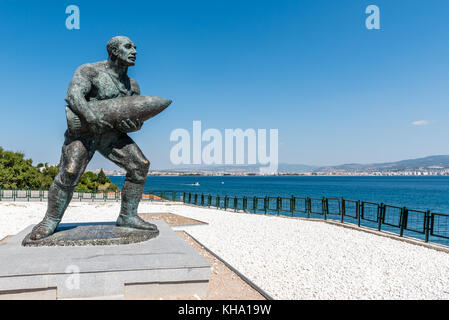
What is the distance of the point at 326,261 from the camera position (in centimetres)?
723

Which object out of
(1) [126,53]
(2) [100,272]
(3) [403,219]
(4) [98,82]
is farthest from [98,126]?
(3) [403,219]

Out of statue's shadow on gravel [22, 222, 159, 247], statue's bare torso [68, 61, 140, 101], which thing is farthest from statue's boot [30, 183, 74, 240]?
statue's bare torso [68, 61, 140, 101]

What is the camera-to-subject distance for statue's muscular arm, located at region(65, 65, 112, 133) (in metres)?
5.11

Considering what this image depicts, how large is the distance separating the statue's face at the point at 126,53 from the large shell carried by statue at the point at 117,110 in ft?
2.45

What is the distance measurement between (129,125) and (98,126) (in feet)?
1.58

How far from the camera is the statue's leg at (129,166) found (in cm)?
582

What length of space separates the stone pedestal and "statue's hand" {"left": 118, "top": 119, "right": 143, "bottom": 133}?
1931mm

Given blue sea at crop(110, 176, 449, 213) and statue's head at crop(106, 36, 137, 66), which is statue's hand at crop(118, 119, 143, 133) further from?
blue sea at crop(110, 176, 449, 213)

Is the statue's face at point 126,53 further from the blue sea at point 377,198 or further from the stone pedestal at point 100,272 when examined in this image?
the blue sea at point 377,198

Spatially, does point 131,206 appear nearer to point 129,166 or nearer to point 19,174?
point 129,166

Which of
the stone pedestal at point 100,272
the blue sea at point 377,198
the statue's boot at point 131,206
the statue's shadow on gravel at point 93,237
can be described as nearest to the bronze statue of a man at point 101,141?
the statue's boot at point 131,206
